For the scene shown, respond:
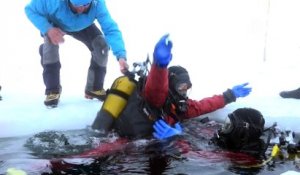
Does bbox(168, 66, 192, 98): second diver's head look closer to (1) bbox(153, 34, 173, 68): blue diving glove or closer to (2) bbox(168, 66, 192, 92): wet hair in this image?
(2) bbox(168, 66, 192, 92): wet hair

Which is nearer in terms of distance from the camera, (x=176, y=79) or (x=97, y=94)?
(x=176, y=79)

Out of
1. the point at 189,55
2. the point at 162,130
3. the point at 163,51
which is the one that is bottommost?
the point at 162,130

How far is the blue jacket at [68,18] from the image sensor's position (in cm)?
411

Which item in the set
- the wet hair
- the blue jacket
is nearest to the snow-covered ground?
the blue jacket

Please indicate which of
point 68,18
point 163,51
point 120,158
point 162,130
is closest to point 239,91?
point 162,130

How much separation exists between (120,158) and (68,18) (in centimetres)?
154

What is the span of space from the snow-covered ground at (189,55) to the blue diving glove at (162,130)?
885mm

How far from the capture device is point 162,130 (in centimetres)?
371

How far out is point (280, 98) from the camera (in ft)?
16.4

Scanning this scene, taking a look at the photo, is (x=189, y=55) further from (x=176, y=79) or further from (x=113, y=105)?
(x=113, y=105)

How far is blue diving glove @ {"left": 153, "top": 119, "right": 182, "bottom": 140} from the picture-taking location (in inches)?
146

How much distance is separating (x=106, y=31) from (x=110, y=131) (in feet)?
3.77

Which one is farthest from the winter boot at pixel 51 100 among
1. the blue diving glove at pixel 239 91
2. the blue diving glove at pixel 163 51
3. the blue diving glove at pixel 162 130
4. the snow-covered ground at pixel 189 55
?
the blue diving glove at pixel 239 91

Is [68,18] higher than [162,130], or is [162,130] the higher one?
[68,18]
